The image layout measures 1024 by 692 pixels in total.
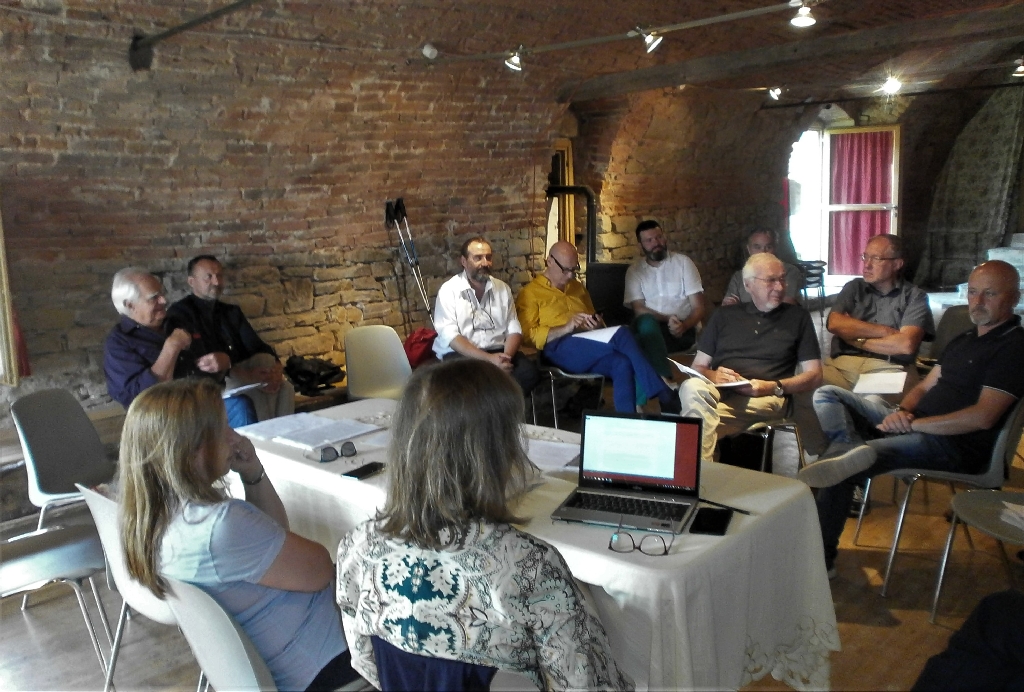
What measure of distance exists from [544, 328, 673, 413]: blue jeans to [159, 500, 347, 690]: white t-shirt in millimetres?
3120

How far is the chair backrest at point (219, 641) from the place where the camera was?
5.86 feet

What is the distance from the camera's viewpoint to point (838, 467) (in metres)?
3.20

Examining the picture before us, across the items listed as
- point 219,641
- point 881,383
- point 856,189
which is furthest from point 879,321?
point 856,189

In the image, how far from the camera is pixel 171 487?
6.26ft

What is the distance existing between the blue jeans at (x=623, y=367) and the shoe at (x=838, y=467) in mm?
1707

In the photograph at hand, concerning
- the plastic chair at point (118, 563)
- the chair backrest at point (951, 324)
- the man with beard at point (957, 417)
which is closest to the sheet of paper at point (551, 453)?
the man with beard at point (957, 417)

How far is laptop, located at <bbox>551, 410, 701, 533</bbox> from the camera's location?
2.22m

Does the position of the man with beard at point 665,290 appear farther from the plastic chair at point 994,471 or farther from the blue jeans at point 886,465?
the plastic chair at point 994,471

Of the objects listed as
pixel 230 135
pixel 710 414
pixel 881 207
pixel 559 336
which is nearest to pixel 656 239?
pixel 559 336

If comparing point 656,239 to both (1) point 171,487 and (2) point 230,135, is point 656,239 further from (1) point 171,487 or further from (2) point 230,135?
(1) point 171,487

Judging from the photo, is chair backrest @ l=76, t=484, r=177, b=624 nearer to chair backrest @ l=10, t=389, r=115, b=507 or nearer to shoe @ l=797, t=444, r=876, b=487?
chair backrest @ l=10, t=389, r=115, b=507

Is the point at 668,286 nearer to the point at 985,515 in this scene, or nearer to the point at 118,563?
the point at 985,515

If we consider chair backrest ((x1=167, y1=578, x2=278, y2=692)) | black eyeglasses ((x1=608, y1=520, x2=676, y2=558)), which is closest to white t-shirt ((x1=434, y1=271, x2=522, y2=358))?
black eyeglasses ((x1=608, y1=520, x2=676, y2=558))

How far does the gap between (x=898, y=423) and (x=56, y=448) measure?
3348mm
